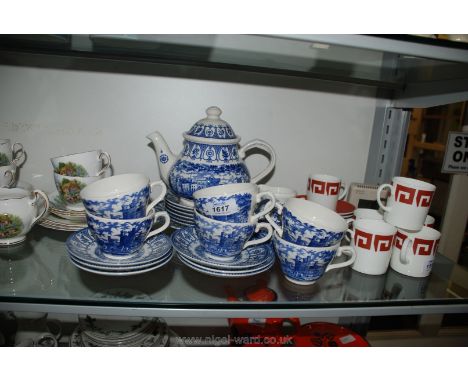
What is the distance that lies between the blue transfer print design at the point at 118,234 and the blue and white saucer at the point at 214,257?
7 centimetres

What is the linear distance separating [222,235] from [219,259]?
46mm

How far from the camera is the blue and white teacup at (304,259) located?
57 centimetres

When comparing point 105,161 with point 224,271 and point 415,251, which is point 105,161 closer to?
point 224,271

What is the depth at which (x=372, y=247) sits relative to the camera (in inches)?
25.4

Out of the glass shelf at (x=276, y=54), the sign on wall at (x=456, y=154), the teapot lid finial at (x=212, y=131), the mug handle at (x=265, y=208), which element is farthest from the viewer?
the sign on wall at (x=456, y=154)

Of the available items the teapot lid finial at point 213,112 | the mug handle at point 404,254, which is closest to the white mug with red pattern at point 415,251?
the mug handle at point 404,254

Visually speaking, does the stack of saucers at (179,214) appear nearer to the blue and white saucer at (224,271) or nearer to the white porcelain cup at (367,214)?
the blue and white saucer at (224,271)

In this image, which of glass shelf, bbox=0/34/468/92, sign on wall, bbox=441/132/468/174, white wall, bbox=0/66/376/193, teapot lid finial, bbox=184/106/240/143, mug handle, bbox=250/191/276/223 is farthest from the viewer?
sign on wall, bbox=441/132/468/174

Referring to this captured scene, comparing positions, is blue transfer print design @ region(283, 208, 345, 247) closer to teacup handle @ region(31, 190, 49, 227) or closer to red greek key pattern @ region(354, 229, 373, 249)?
red greek key pattern @ region(354, 229, 373, 249)

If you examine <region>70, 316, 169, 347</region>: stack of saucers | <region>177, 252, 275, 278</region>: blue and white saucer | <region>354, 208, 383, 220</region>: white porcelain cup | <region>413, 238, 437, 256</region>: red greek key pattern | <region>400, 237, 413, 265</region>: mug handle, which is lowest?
<region>70, 316, 169, 347</region>: stack of saucers

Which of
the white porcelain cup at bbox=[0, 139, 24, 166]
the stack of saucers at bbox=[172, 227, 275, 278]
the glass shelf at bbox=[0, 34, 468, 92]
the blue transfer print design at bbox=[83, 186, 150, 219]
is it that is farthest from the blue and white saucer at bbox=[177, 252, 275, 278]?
the white porcelain cup at bbox=[0, 139, 24, 166]

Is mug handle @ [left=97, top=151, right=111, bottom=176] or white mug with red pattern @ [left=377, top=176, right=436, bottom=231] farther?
mug handle @ [left=97, top=151, right=111, bottom=176]

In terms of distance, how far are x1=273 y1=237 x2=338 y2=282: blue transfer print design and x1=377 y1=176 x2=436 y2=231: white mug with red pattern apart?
0.19m

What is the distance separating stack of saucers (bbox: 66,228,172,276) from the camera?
1.81ft
